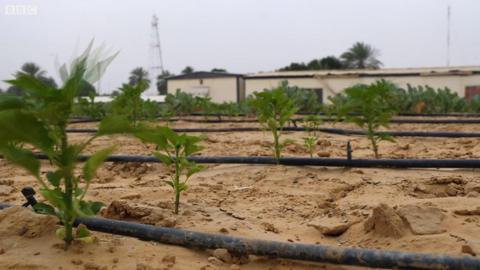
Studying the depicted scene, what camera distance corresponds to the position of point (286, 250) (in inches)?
90.9

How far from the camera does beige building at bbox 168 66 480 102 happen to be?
87.1ft

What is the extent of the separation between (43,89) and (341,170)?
303 centimetres

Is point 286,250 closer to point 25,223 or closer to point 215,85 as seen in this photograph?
point 25,223

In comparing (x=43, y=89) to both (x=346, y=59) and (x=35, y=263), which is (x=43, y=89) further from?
(x=346, y=59)

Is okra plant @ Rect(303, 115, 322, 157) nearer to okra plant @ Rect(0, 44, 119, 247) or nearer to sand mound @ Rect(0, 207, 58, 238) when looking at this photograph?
sand mound @ Rect(0, 207, 58, 238)

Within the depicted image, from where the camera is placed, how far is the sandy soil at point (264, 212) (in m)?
2.36

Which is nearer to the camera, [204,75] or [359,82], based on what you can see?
[359,82]

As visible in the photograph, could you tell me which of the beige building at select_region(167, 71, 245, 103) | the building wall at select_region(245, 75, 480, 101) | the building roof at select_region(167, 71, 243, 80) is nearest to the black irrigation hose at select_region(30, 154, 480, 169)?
the building wall at select_region(245, 75, 480, 101)

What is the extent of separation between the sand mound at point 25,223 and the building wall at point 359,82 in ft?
72.7

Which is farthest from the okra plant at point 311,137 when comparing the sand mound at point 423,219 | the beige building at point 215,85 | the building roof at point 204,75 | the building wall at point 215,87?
the building roof at point 204,75

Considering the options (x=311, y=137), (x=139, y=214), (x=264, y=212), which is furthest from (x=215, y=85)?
(x=139, y=214)

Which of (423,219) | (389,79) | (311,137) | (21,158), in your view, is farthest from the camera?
(389,79)

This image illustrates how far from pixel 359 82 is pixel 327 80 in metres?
2.20

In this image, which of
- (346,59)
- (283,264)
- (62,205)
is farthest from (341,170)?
(346,59)
